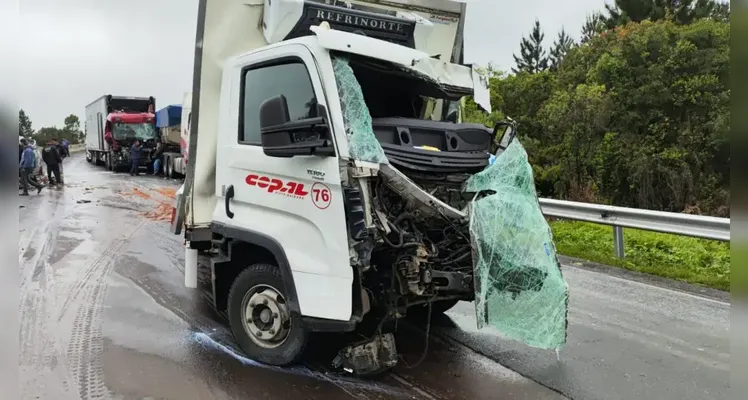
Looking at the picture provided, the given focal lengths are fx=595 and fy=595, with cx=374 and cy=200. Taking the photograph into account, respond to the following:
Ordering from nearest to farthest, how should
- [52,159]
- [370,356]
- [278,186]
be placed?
[370,356], [278,186], [52,159]

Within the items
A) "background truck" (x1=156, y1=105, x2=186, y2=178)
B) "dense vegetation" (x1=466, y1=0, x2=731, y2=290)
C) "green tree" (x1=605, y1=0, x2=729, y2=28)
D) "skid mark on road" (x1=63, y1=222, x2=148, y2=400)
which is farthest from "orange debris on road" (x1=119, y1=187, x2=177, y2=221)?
"green tree" (x1=605, y1=0, x2=729, y2=28)

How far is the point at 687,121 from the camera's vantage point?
18.0 meters

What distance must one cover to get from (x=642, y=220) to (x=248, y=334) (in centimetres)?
620

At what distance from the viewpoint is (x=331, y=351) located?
198 inches

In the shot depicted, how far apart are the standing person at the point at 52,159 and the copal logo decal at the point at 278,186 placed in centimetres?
1912

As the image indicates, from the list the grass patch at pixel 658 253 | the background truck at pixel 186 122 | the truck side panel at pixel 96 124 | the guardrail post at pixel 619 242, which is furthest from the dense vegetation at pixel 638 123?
the truck side panel at pixel 96 124

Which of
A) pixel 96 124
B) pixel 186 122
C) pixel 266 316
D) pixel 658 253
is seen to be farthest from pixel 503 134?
pixel 96 124

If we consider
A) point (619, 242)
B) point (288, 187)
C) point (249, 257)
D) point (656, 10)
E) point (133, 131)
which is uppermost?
point (656, 10)

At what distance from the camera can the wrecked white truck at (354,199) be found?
404cm

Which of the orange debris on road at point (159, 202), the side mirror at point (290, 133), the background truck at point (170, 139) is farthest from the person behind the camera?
the background truck at point (170, 139)

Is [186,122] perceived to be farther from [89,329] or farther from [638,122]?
[638,122]

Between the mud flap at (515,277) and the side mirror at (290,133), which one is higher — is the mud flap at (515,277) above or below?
below

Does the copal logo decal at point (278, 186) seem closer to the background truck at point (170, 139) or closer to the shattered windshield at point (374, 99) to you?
the shattered windshield at point (374, 99)

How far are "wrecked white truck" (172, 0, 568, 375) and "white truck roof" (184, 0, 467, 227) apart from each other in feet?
0.06
